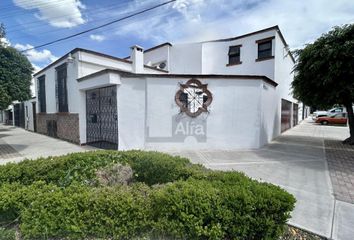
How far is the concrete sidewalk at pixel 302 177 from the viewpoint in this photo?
2902 millimetres

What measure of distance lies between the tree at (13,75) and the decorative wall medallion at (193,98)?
21.8 ft

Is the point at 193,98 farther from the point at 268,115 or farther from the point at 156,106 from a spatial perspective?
the point at 268,115

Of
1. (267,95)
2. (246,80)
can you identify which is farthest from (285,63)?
(246,80)

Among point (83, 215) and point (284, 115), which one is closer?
point (83, 215)

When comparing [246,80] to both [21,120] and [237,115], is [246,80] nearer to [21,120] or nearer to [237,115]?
[237,115]

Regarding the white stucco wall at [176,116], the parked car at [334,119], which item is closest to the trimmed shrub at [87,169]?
the white stucco wall at [176,116]

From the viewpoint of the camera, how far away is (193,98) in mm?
8000

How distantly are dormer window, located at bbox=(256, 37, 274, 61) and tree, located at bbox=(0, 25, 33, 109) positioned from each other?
489 inches

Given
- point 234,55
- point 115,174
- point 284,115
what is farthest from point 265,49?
point 115,174

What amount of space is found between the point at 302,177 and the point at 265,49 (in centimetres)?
969

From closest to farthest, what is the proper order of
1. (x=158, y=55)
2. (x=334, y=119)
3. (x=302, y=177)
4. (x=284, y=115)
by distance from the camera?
(x=302, y=177)
(x=284, y=115)
(x=158, y=55)
(x=334, y=119)

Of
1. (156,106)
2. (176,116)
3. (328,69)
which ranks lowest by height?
(176,116)

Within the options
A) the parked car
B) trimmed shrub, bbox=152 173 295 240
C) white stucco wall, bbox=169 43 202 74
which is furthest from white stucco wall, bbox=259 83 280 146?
the parked car

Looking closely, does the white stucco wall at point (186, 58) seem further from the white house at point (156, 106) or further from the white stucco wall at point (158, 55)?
the white house at point (156, 106)
